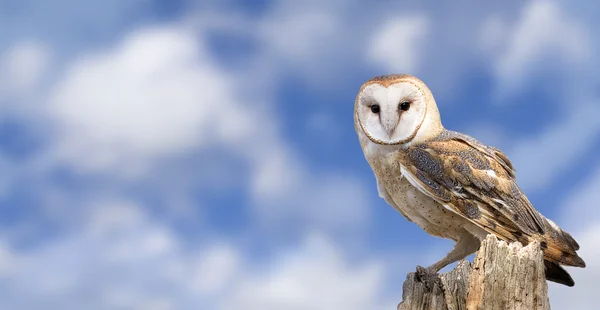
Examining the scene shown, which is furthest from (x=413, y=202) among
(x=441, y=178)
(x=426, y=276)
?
(x=426, y=276)

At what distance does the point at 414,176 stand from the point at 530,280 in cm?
148

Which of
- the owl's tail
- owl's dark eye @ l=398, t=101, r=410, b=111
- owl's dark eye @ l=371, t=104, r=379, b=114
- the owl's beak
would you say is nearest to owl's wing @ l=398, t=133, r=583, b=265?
the owl's tail

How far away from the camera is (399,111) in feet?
22.1

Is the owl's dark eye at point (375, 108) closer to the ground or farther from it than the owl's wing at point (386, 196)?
farther from it

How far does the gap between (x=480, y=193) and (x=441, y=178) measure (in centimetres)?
41

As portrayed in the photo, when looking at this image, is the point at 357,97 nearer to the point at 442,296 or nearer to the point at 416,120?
the point at 416,120

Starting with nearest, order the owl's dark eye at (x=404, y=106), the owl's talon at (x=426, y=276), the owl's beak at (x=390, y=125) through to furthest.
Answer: the owl's talon at (x=426, y=276), the owl's beak at (x=390, y=125), the owl's dark eye at (x=404, y=106)

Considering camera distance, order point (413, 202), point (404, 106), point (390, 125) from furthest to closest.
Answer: point (404, 106) → point (390, 125) → point (413, 202)

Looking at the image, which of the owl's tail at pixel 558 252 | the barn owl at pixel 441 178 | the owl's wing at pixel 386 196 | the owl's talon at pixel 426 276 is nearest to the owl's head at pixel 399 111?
the barn owl at pixel 441 178

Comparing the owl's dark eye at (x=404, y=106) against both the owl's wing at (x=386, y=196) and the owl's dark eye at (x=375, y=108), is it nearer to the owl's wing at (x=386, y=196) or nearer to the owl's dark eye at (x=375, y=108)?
the owl's dark eye at (x=375, y=108)

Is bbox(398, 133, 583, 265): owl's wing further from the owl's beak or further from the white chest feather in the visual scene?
the owl's beak

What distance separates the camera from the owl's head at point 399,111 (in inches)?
263

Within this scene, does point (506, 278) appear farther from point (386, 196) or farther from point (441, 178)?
point (386, 196)

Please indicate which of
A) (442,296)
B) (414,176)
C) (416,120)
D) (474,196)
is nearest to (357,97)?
Answer: (416,120)
